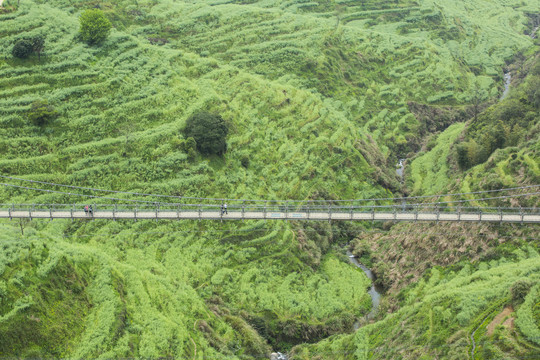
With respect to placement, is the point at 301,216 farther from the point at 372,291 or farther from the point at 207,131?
the point at 207,131

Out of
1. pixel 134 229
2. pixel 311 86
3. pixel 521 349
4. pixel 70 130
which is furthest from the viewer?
pixel 311 86

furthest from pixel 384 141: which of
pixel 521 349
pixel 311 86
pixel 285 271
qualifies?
pixel 521 349

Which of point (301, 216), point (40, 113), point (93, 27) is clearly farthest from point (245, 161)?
point (93, 27)

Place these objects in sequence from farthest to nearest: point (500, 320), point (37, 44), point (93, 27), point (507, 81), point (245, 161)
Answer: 1. point (507, 81)
2. point (93, 27)
3. point (37, 44)
4. point (245, 161)
5. point (500, 320)

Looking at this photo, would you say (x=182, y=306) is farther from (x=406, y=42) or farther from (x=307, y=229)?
(x=406, y=42)

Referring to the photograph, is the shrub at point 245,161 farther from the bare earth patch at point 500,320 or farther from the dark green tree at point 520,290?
the bare earth patch at point 500,320

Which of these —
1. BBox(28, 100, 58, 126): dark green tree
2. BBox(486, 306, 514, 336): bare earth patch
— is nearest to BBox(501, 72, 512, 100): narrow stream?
BBox(486, 306, 514, 336): bare earth patch

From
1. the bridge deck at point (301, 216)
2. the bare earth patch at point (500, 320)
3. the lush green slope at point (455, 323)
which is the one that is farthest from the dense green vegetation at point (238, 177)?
the bridge deck at point (301, 216)
